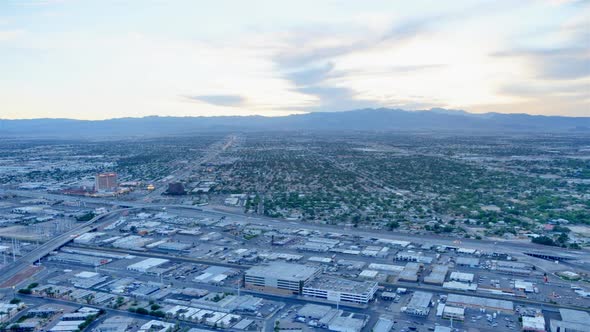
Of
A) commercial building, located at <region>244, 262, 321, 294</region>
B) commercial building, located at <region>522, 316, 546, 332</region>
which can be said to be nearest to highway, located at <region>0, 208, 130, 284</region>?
commercial building, located at <region>244, 262, 321, 294</region>

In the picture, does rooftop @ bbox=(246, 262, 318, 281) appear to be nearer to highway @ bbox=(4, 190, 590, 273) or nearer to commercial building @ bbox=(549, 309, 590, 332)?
highway @ bbox=(4, 190, 590, 273)

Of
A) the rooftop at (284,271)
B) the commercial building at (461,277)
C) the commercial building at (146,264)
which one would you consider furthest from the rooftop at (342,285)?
the commercial building at (146,264)

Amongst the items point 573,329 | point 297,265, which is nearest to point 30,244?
point 297,265

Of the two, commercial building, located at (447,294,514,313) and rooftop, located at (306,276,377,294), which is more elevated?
rooftop, located at (306,276,377,294)

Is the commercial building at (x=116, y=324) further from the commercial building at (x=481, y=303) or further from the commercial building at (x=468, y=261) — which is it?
the commercial building at (x=468, y=261)

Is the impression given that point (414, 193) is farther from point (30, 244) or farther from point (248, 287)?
point (30, 244)

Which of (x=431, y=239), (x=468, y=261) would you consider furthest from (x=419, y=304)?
(x=431, y=239)
